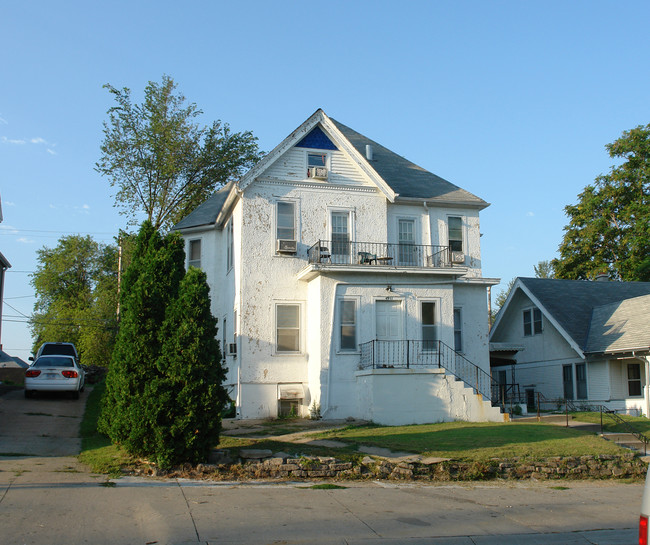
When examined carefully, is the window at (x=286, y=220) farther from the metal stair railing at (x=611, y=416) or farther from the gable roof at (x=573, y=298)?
the gable roof at (x=573, y=298)

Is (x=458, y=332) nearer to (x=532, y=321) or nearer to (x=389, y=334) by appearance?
(x=389, y=334)

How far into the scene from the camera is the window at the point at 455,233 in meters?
22.6

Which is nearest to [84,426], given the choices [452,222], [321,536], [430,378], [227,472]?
[227,472]

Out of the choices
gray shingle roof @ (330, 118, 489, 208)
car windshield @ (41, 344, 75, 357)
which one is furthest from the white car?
gray shingle roof @ (330, 118, 489, 208)

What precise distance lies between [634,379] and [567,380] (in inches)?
116

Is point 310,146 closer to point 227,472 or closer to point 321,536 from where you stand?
point 227,472

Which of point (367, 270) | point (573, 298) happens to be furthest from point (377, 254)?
point (573, 298)

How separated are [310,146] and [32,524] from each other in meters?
15.7

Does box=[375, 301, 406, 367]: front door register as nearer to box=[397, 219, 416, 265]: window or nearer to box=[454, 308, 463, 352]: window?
box=[397, 219, 416, 265]: window

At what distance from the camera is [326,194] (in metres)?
21.1

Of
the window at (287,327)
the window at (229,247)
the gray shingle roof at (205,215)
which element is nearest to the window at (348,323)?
the window at (287,327)

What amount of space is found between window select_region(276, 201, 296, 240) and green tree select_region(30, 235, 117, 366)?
33050 millimetres

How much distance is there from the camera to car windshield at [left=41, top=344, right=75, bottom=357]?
26.8 metres

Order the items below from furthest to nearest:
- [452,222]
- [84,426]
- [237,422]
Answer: [452,222], [237,422], [84,426]
